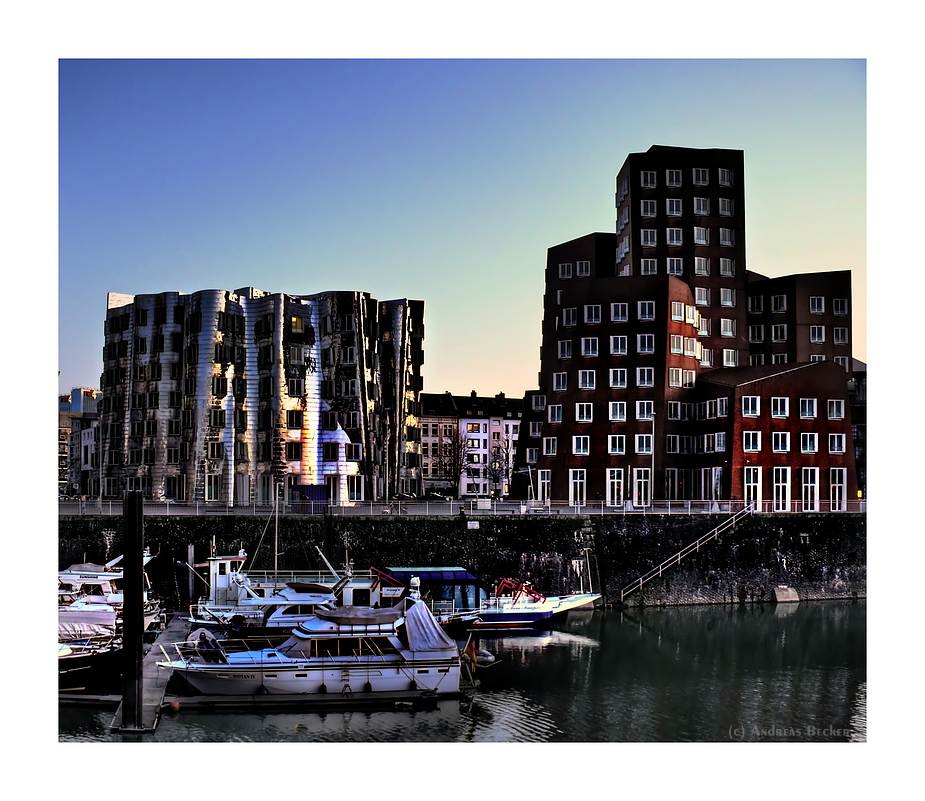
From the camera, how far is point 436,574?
32.8 metres

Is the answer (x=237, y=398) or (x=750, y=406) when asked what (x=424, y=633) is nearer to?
(x=750, y=406)

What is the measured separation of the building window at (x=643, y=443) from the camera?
43406 mm

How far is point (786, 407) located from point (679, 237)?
37.1 ft

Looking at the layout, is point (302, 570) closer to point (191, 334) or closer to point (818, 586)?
point (191, 334)

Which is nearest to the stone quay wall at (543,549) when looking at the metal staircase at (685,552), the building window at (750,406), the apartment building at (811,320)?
the metal staircase at (685,552)

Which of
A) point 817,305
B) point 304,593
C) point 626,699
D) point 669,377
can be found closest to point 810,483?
point 669,377

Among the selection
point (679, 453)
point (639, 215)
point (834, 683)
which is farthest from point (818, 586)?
point (639, 215)

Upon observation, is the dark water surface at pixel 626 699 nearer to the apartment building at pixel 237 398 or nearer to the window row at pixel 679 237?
the apartment building at pixel 237 398

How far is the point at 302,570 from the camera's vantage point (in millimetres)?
35156

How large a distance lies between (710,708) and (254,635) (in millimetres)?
11134

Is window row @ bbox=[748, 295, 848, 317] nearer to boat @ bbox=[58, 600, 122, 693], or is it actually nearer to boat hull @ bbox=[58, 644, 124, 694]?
boat @ bbox=[58, 600, 122, 693]

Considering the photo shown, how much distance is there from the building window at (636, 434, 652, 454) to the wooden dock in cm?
2003

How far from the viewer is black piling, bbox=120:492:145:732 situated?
2006cm

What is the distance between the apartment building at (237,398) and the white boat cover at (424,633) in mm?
19850
